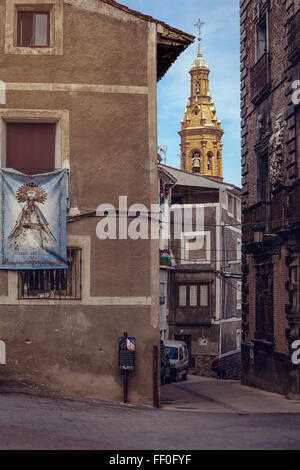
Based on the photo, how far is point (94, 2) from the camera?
17344 mm

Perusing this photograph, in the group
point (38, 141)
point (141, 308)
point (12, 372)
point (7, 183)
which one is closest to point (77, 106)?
point (38, 141)

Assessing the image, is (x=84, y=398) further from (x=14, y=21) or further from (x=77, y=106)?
(x=14, y=21)

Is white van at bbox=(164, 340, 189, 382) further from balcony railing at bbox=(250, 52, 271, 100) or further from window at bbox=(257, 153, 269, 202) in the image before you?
balcony railing at bbox=(250, 52, 271, 100)

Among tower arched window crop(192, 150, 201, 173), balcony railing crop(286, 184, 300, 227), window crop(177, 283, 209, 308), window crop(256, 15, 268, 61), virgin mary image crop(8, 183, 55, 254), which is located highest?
tower arched window crop(192, 150, 201, 173)

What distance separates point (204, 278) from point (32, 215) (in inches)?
1078

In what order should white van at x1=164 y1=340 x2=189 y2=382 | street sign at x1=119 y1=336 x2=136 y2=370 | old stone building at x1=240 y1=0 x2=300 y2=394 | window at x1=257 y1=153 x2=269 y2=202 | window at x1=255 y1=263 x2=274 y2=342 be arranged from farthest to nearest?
white van at x1=164 y1=340 x2=189 y2=382
window at x1=257 y1=153 x2=269 y2=202
window at x1=255 y1=263 x2=274 y2=342
old stone building at x1=240 y1=0 x2=300 y2=394
street sign at x1=119 y1=336 x2=136 y2=370

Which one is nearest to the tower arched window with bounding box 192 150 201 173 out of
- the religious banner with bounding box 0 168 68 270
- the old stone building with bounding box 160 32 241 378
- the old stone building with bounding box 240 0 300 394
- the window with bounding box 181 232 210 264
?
the old stone building with bounding box 160 32 241 378

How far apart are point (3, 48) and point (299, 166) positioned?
351 inches

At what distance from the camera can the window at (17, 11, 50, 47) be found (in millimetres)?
17375

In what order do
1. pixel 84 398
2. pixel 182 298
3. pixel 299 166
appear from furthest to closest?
pixel 182 298
pixel 299 166
pixel 84 398

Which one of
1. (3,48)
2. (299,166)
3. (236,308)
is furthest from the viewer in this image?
(236,308)

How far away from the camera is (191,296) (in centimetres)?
4316

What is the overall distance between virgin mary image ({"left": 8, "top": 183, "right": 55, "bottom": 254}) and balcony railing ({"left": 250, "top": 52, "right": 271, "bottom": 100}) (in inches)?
397

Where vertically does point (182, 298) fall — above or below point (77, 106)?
below
